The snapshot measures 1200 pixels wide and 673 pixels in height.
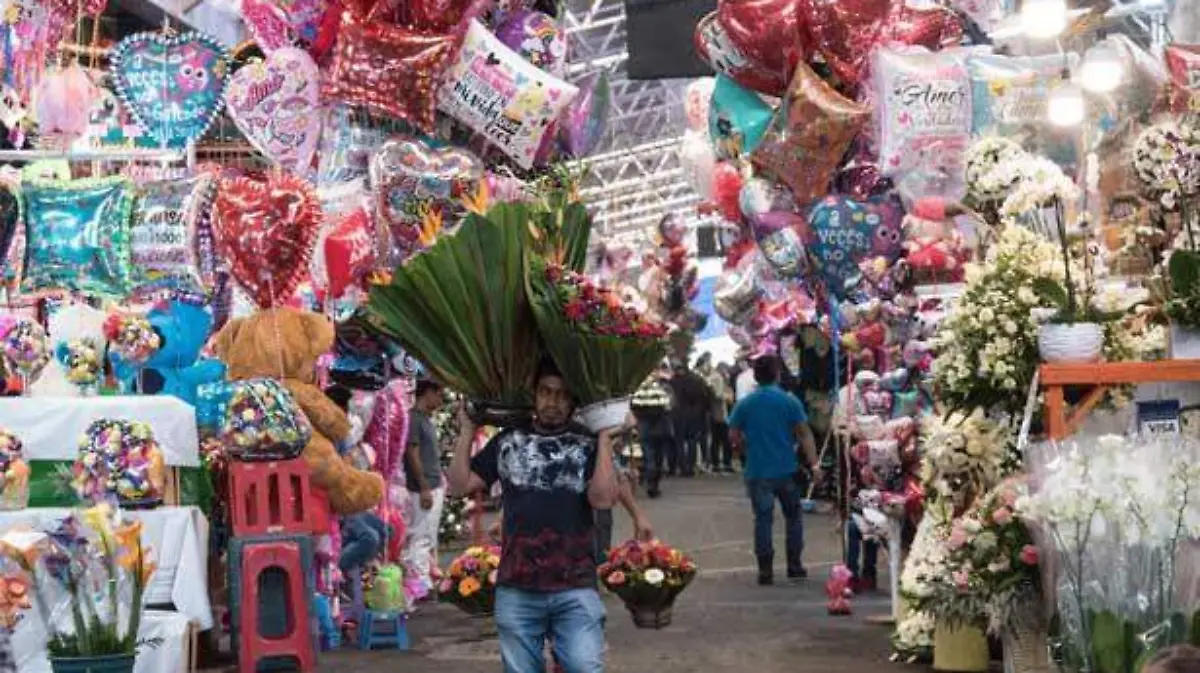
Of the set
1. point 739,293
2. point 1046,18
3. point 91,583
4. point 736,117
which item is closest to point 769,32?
point 736,117

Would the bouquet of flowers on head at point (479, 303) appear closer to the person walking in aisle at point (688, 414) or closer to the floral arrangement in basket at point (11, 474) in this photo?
the floral arrangement in basket at point (11, 474)

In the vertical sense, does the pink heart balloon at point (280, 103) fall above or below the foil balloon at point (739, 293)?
above

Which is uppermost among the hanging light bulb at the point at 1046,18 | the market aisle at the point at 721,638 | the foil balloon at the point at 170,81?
the foil balloon at the point at 170,81

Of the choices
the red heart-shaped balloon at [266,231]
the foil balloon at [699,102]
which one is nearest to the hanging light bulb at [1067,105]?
the red heart-shaped balloon at [266,231]

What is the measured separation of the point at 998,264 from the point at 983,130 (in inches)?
157

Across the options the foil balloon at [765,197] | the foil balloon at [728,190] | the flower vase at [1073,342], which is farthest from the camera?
the foil balloon at [728,190]

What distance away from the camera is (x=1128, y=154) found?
26.2ft

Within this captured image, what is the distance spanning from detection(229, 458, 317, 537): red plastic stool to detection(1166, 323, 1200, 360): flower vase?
412 centimetres

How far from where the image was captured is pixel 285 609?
911 cm

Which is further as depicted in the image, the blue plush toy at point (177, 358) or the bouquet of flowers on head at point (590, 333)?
the blue plush toy at point (177, 358)

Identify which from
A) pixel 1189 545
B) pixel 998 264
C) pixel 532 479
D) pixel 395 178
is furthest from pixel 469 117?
pixel 1189 545

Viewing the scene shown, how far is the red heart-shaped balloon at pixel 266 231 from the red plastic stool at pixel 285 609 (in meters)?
1.20

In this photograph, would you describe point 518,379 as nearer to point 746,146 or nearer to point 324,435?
point 324,435

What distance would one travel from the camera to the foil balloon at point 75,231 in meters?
9.28
